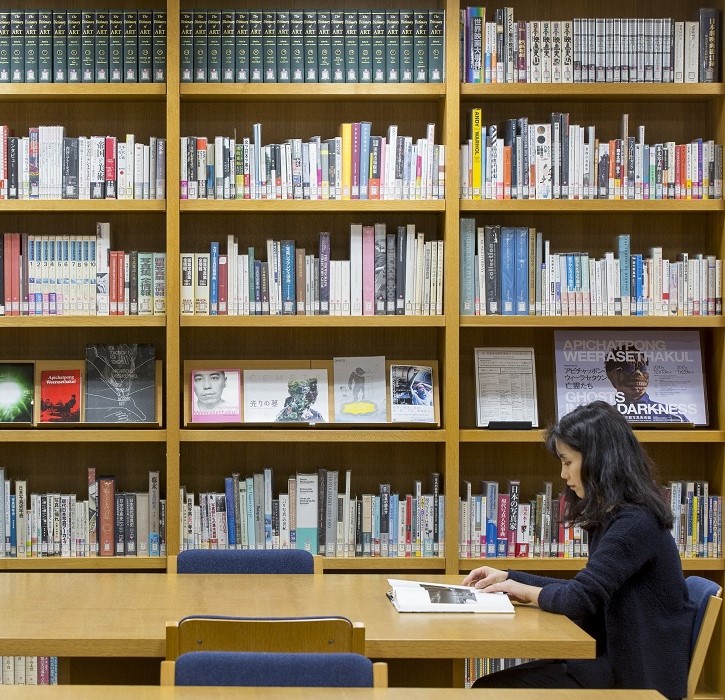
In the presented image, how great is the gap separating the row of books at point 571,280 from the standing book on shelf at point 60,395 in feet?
5.16

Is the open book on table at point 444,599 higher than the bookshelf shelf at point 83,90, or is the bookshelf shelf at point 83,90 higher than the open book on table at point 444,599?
the bookshelf shelf at point 83,90

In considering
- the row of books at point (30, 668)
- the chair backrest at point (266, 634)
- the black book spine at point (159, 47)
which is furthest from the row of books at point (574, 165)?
the row of books at point (30, 668)

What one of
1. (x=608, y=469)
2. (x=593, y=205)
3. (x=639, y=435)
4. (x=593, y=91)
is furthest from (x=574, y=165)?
(x=608, y=469)

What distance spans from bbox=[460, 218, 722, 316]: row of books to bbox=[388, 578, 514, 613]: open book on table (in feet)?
4.87

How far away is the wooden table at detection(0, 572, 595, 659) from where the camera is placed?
Result: 2391mm

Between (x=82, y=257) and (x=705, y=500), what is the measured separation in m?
2.64

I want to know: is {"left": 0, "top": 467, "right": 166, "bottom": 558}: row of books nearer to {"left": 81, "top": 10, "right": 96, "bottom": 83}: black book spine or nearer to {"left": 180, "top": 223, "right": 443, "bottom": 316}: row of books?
{"left": 180, "top": 223, "right": 443, "bottom": 316}: row of books

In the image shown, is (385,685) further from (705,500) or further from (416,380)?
(705,500)

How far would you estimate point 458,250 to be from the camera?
13.3ft

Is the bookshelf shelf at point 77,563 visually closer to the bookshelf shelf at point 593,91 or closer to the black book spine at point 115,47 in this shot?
the black book spine at point 115,47

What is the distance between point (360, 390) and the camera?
4172mm

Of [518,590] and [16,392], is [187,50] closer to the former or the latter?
[16,392]

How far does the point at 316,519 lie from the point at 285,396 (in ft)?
1.64

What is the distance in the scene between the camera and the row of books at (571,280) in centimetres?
409
